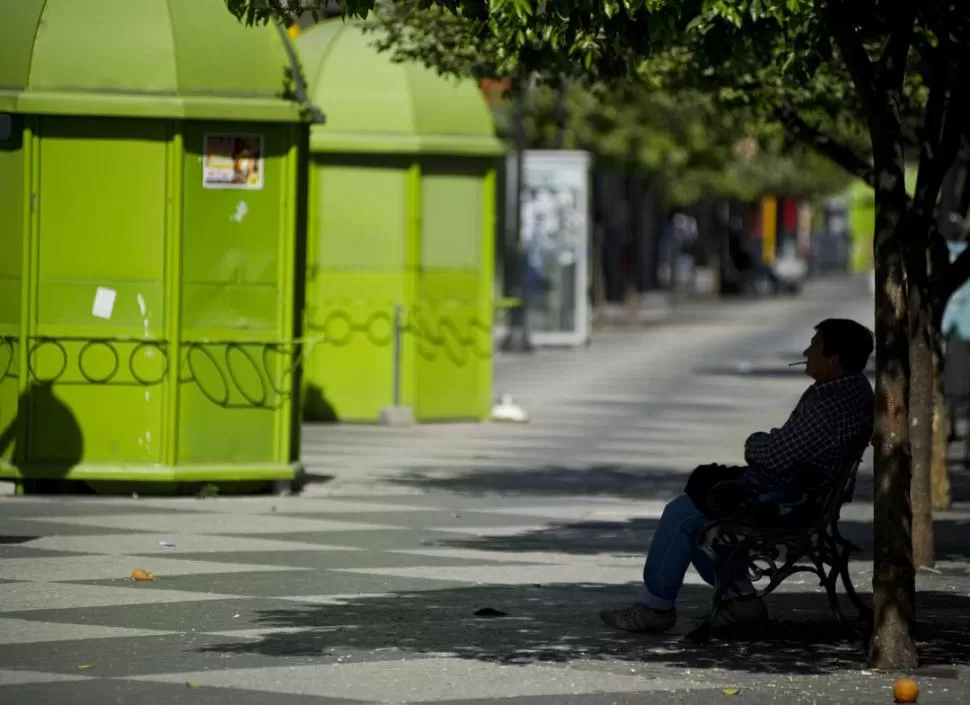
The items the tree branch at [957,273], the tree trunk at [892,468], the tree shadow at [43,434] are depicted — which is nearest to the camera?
the tree trunk at [892,468]

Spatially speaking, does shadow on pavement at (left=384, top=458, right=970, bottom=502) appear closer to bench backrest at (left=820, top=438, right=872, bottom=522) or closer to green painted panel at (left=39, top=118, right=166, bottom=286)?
green painted panel at (left=39, top=118, right=166, bottom=286)

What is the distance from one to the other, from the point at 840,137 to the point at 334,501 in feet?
30.5

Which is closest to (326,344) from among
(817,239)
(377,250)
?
(377,250)

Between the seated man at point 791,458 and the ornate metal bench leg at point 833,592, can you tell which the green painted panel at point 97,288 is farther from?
the ornate metal bench leg at point 833,592

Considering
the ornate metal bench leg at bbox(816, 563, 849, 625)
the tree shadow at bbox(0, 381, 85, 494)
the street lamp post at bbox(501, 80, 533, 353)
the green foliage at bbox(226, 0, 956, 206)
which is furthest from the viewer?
the street lamp post at bbox(501, 80, 533, 353)

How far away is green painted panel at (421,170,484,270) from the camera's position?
20.4 metres

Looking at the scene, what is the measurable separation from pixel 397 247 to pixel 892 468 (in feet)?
40.6

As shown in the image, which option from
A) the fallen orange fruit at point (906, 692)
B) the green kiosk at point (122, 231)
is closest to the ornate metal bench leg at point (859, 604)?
the fallen orange fruit at point (906, 692)

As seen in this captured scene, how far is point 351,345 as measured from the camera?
20.5 m

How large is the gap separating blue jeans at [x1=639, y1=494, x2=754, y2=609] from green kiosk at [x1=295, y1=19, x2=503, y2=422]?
11.3m

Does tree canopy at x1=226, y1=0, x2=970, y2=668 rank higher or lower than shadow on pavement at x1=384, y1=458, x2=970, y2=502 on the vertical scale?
higher

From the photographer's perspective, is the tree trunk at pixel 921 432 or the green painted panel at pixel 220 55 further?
the green painted panel at pixel 220 55

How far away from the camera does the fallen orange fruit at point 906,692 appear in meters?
7.63

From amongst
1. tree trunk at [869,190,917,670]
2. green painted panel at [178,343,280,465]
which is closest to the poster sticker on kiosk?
green painted panel at [178,343,280,465]
